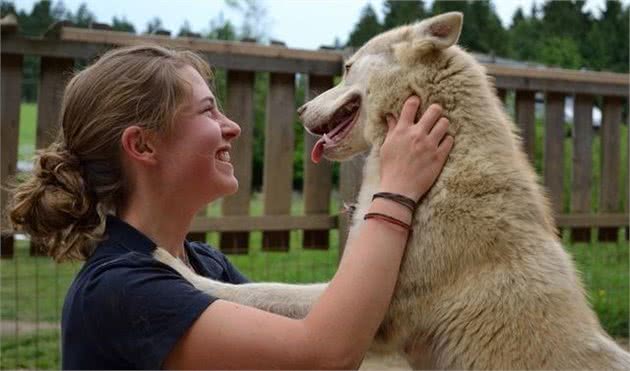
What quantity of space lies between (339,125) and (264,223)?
2.48 m

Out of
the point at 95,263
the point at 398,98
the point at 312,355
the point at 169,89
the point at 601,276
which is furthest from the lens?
the point at 601,276

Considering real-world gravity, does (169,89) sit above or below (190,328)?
above

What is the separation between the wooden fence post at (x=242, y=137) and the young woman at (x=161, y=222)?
2799mm

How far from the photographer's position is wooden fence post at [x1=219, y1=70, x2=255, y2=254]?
527 centimetres

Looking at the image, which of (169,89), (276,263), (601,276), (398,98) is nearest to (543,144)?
(601,276)

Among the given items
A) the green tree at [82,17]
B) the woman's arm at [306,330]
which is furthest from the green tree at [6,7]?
the woman's arm at [306,330]

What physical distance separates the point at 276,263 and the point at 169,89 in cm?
369

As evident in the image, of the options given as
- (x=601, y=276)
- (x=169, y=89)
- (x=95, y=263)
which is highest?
(x=169, y=89)

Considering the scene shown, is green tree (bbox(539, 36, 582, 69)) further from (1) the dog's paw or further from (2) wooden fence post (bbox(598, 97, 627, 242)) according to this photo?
(1) the dog's paw

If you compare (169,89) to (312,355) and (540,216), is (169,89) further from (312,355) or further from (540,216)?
(540,216)

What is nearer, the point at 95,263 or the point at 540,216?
the point at 95,263

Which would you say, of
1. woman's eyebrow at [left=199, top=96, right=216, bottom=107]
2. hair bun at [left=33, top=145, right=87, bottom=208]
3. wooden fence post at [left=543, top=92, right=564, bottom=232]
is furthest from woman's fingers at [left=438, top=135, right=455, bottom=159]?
wooden fence post at [left=543, top=92, right=564, bottom=232]

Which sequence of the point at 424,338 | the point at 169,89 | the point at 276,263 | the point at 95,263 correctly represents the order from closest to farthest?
the point at 95,263 < the point at 169,89 < the point at 424,338 < the point at 276,263

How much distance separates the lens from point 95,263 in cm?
210
